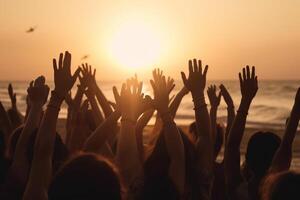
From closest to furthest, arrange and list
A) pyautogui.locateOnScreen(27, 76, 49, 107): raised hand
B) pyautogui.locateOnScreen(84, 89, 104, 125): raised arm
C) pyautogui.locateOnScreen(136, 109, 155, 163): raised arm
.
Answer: pyautogui.locateOnScreen(27, 76, 49, 107): raised hand
pyautogui.locateOnScreen(136, 109, 155, 163): raised arm
pyautogui.locateOnScreen(84, 89, 104, 125): raised arm

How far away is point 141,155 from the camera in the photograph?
453 centimetres

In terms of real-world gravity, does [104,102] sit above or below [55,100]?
below

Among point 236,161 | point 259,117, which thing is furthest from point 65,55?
point 259,117

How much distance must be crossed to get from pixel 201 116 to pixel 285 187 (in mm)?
1393

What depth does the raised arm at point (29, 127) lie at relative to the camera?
13.9 ft

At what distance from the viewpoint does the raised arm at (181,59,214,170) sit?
4242mm

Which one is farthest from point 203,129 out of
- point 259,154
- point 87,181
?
point 87,181

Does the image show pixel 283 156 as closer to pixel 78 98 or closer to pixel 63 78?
pixel 63 78

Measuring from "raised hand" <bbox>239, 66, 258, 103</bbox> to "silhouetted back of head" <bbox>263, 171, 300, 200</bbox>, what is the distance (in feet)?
4.82

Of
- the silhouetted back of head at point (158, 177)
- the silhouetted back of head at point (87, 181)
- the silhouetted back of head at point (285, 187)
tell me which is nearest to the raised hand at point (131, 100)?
the silhouetted back of head at point (158, 177)

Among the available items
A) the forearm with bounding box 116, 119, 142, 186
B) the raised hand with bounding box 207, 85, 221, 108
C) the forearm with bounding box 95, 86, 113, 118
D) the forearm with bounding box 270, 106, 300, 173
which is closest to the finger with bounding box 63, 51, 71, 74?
the forearm with bounding box 116, 119, 142, 186

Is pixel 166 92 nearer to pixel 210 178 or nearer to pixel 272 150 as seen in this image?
pixel 210 178

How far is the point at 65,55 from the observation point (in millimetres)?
3916

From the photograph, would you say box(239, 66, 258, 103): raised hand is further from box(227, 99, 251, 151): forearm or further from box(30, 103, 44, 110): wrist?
box(30, 103, 44, 110): wrist
